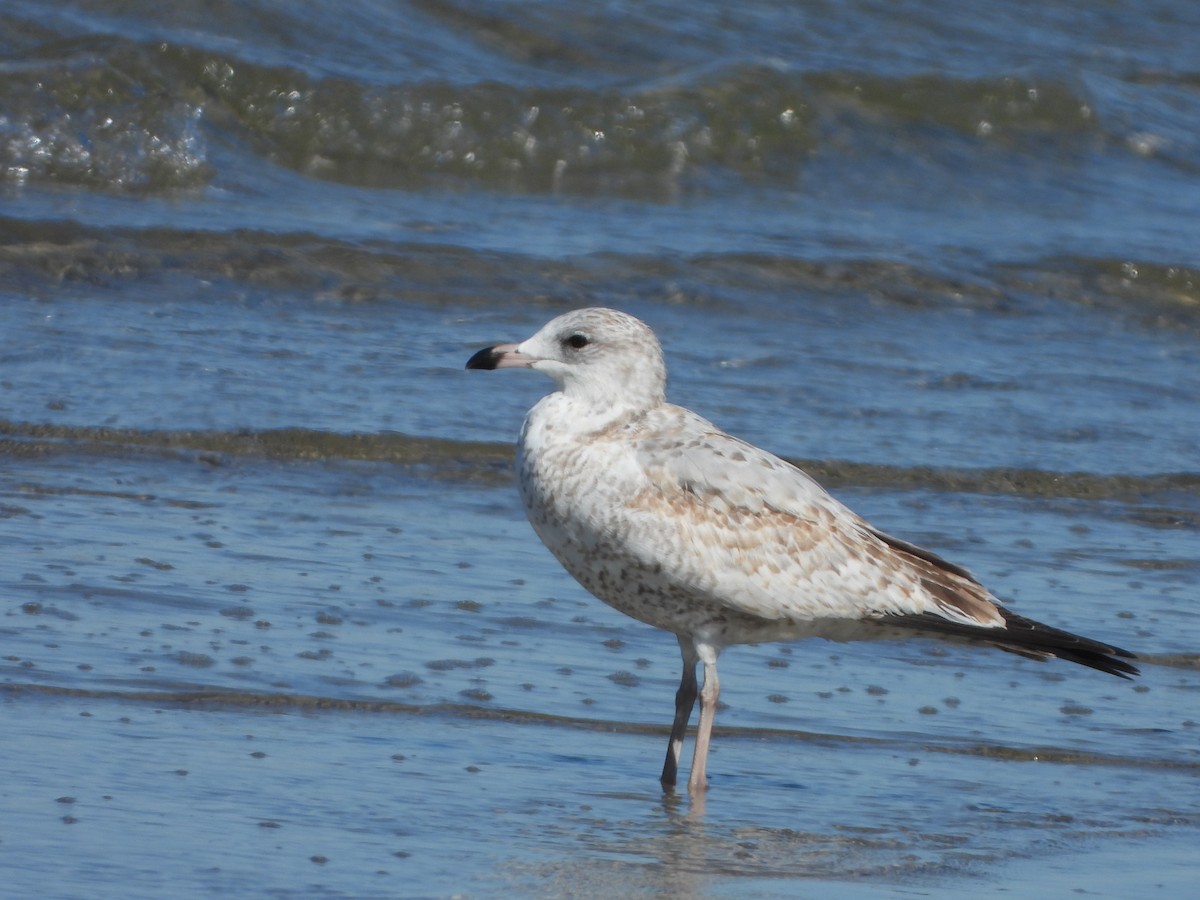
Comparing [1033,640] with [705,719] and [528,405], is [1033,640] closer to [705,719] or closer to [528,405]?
[705,719]

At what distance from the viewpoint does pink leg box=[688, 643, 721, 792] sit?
500 centimetres

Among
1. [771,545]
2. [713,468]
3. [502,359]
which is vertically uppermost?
[502,359]

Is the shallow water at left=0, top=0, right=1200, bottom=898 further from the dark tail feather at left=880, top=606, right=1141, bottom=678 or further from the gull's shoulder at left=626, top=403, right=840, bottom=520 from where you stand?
the gull's shoulder at left=626, top=403, right=840, bottom=520

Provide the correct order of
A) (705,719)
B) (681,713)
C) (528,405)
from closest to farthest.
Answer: (705,719) → (681,713) → (528,405)

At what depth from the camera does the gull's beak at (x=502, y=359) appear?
5.37 meters

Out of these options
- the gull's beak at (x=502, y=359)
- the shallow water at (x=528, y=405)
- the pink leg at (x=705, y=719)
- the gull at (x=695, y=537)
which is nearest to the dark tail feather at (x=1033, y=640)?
the gull at (x=695, y=537)

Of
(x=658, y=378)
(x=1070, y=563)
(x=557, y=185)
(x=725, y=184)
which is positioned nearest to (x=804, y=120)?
(x=725, y=184)

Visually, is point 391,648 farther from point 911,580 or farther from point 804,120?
point 804,120

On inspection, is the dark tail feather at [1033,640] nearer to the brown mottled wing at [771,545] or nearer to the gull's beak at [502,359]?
the brown mottled wing at [771,545]

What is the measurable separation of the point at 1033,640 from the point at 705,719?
94 cm

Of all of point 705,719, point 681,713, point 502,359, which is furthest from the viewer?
point 502,359

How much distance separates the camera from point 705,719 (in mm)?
5113

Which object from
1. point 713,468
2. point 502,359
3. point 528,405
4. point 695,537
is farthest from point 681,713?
point 528,405

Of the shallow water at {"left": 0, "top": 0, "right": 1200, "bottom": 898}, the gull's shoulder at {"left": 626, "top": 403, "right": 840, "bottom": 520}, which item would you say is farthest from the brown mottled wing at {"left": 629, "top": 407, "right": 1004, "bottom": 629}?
the shallow water at {"left": 0, "top": 0, "right": 1200, "bottom": 898}
